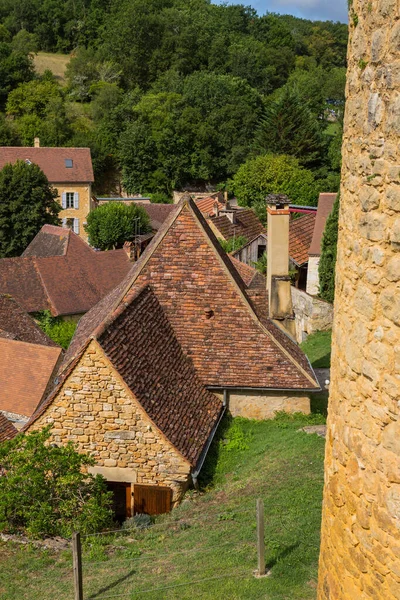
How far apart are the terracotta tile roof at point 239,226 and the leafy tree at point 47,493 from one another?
74.1ft

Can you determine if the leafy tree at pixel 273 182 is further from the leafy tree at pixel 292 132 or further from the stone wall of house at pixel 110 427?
the stone wall of house at pixel 110 427

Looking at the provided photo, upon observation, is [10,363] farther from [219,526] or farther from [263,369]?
[219,526]

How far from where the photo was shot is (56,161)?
5594cm

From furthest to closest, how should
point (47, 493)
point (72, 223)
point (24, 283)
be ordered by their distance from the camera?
point (72, 223) < point (24, 283) < point (47, 493)

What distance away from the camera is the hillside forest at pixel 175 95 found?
2410 inches

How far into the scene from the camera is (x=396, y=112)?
307 centimetres

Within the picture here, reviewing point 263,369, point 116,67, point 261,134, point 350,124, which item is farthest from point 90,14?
point 350,124

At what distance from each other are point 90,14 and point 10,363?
96.1 m

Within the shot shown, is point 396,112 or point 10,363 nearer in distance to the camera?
point 396,112

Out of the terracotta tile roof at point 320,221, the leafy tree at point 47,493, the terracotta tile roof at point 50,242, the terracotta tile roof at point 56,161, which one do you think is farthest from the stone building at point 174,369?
the terracotta tile roof at point 56,161

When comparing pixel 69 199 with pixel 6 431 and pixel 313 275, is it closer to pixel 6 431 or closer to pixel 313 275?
pixel 313 275

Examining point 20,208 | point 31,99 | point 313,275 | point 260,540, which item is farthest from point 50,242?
point 31,99

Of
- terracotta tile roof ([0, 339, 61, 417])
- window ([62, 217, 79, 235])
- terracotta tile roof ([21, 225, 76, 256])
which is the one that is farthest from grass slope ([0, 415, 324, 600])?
window ([62, 217, 79, 235])

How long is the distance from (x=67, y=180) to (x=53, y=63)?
49491 mm
